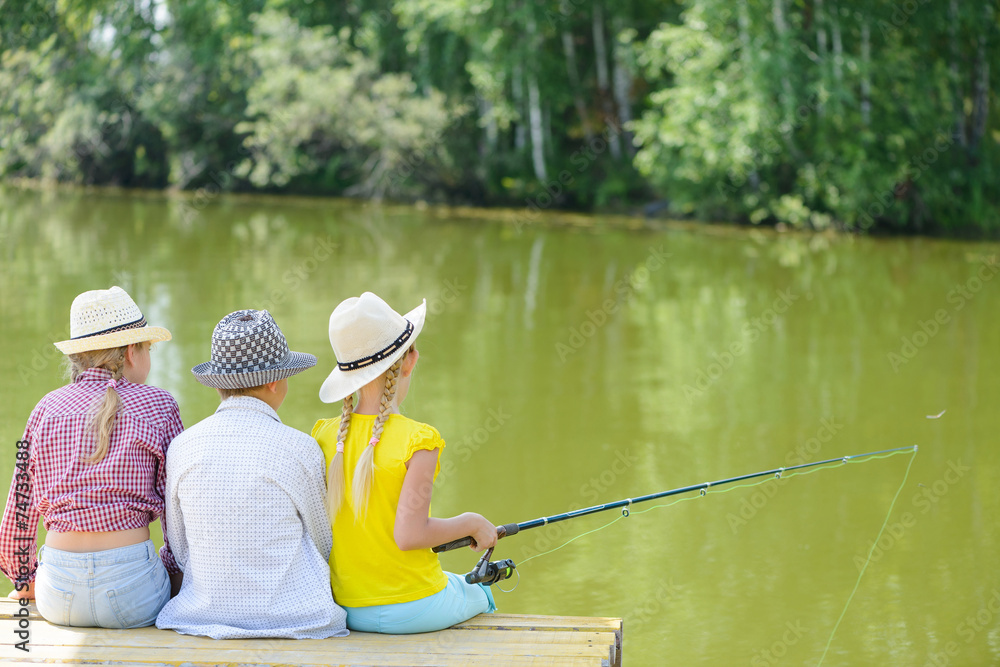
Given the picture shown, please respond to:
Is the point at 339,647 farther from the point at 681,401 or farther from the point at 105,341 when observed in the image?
the point at 681,401

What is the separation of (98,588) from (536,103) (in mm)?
21660

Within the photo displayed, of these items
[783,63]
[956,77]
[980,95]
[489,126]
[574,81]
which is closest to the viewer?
[783,63]

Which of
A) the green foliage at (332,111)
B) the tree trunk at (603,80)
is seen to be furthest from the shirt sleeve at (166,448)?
the tree trunk at (603,80)

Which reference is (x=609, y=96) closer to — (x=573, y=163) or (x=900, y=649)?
(x=573, y=163)

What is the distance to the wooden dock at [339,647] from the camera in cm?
258

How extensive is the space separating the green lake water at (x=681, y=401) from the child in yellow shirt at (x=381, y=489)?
1.32 m

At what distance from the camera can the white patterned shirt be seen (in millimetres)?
2635

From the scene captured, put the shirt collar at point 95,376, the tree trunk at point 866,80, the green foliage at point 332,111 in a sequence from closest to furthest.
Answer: the shirt collar at point 95,376
the tree trunk at point 866,80
the green foliage at point 332,111

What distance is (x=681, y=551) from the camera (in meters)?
4.78

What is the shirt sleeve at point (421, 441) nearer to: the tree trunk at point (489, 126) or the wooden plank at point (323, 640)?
the wooden plank at point (323, 640)

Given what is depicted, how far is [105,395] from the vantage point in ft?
9.07

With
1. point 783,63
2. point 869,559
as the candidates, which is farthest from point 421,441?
point 783,63

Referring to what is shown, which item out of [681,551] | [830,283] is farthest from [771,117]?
[681,551]

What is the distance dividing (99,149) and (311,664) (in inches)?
1114
